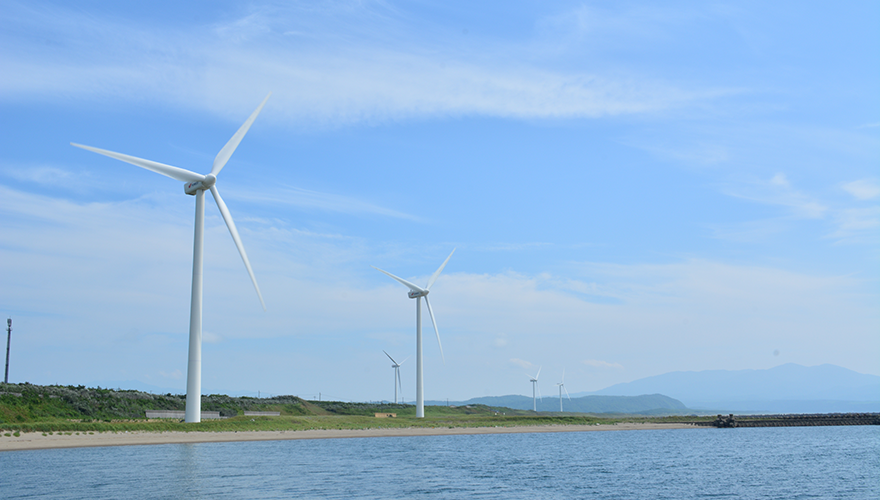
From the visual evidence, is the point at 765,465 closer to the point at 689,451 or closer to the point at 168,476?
the point at 689,451

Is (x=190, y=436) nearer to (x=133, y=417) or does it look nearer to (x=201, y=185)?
(x=133, y=417)

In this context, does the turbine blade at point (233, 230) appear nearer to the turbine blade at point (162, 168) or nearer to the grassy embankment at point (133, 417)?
the turbine blade at point (162, 168)

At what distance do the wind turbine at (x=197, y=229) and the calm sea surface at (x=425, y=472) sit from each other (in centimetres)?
705

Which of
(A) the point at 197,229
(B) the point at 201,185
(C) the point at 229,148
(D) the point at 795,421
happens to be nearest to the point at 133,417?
(A) the point at 197,229

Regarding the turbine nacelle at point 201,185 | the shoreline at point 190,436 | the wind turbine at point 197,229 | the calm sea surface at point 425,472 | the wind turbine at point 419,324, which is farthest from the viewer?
the wind turbine at point 419,324

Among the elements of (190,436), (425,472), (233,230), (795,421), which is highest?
(233,230)

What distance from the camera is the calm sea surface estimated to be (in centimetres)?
3756

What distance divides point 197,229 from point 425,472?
37803 millimetres

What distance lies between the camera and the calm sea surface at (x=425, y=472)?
37.6 m

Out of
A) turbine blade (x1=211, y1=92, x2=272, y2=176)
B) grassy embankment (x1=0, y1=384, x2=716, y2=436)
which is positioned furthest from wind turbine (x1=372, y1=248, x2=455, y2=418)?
turbine blade (x1=211, y1=92, x2=272, y2=176)

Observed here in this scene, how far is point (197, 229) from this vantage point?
70.0m

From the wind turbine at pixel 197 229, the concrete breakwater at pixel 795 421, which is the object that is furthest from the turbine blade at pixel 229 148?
the concrete breakwater at pixel 795 421

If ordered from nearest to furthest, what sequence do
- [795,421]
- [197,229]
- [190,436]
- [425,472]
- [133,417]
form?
[425,472] < [190,436] < [197,229] < [133,417] < [795,421]

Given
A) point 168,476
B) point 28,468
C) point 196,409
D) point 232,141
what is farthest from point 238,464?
point 232,141
